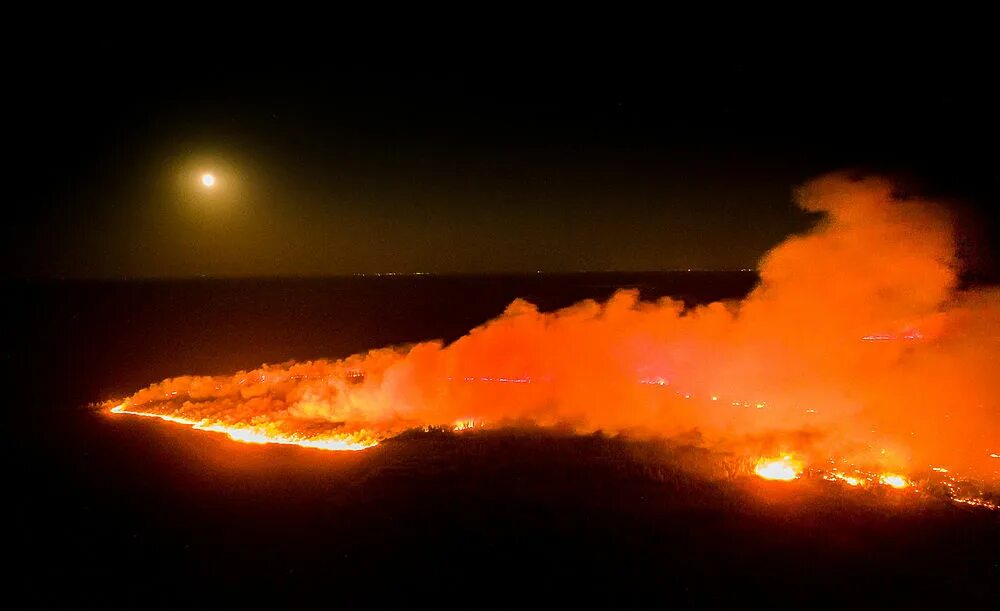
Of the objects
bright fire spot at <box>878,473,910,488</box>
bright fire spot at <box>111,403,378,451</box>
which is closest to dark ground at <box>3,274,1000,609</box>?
bright fire spot at <box>111,403,378,451</box>

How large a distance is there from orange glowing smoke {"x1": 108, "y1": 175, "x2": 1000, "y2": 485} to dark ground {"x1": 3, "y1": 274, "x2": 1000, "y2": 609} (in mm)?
1963

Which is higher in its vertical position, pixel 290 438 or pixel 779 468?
pixel 290 438

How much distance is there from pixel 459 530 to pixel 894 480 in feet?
27.6

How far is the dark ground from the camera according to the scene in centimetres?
782

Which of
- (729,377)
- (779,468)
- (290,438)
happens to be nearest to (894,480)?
(779,468)

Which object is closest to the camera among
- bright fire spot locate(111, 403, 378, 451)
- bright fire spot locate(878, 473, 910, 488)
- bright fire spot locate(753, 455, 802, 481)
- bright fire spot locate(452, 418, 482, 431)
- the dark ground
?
the dark ground

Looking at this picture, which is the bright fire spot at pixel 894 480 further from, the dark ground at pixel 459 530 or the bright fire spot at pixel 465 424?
the bright fire spot at pixel 465 424

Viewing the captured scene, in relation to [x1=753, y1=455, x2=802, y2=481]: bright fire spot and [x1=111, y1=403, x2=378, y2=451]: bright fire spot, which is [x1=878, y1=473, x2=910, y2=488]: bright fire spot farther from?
[x1=111, y1=403, x2=378, y2=451]: bright fire spot

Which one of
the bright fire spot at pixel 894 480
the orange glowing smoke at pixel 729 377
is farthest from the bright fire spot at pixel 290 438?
the bright fire spot at pixel 894 480

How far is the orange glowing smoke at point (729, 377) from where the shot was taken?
1399cm

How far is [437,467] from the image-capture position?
12062 millimetres

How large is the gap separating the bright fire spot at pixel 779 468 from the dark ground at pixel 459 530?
45cm

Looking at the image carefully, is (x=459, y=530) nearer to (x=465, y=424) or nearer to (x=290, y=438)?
(x=465, y=424)

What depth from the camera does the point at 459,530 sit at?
30.6 feet
